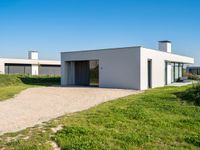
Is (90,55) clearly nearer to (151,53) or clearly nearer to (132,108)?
(151,53)

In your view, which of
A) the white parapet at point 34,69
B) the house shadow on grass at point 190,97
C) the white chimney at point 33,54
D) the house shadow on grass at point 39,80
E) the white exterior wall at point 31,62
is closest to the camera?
the house shadow on grass at point 190,97

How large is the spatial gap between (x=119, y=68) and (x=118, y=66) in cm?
19

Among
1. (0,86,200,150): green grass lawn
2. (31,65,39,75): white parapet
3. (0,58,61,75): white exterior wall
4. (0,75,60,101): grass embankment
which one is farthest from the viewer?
(31,65,39,75): white parapet

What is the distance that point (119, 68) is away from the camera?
1889cm

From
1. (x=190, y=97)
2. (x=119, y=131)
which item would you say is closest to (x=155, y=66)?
(x=190, y=97)

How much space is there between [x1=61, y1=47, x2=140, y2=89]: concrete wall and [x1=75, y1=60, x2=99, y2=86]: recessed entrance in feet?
3.16

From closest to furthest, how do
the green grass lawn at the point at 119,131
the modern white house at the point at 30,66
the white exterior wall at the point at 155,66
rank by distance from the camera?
the green grass lawn at the point at 119,131 < the white exterior wall at the point at 155,66 < the modern white house at the point at 30,66

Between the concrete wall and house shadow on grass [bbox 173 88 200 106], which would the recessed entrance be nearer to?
the concrete wall

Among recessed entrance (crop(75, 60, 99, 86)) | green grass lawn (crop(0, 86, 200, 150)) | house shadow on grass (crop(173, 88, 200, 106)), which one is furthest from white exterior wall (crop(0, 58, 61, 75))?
green grass lawn (crop(0, 86, 200, 150))

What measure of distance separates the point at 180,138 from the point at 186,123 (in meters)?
1.47

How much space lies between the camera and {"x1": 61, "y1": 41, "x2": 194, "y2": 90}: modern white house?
1809 centimetres

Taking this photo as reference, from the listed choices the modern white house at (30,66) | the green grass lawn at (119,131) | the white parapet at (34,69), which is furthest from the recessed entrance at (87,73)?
the white parapet at (34,69)

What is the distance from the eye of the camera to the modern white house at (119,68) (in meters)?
18.1

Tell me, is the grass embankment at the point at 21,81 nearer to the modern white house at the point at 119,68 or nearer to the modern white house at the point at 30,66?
→ the modern white house at the point at 119,68
